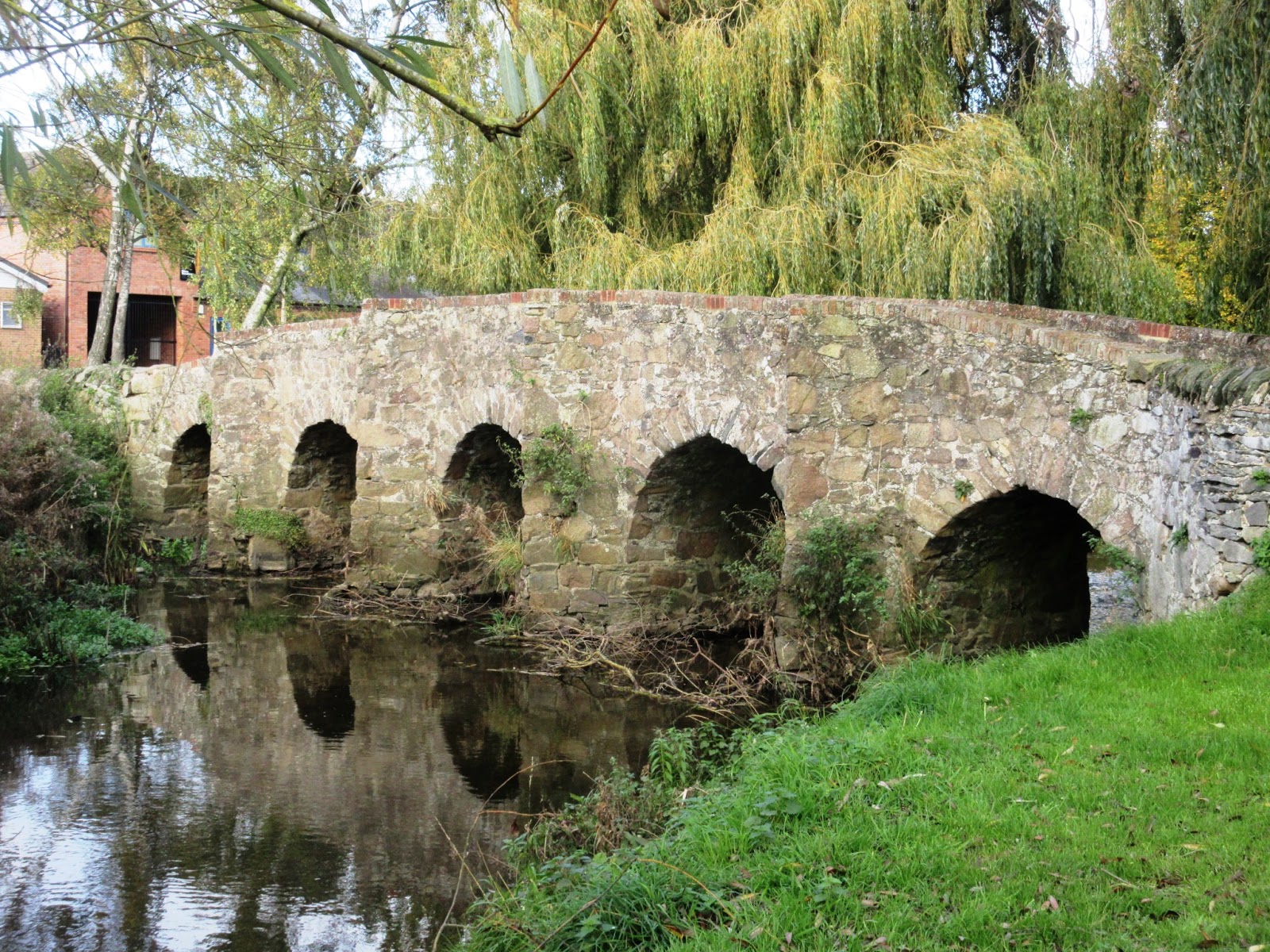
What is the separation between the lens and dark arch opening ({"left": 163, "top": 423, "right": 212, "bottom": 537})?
15.7 metres

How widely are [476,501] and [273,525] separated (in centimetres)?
308

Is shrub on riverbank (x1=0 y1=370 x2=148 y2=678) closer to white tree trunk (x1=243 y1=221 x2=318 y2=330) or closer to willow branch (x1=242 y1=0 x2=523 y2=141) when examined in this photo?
white tree trunk (x1=243 y1=221 x2=318 y2=330)

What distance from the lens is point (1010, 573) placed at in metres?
8.40

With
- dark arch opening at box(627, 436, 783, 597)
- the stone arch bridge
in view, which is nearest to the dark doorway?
the stone arch bridge

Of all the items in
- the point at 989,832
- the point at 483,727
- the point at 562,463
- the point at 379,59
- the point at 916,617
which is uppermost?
the point at 379,59

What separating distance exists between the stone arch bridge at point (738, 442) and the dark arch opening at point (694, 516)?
0.08 feet

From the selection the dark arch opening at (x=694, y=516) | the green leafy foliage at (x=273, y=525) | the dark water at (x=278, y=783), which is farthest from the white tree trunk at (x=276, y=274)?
the dark arch opening at (x=694, y=516)

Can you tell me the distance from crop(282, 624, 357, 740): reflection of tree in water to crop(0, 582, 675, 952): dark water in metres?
0.02

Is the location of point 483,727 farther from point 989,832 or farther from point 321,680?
point 989,832

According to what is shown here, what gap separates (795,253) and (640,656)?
3.81 m

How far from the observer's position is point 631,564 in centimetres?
1014

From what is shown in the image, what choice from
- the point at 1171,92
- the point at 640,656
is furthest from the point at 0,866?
the point at 1171,92

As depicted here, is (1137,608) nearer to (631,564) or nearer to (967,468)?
(967,468)

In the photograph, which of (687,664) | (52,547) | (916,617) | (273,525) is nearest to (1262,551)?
(916,617)
